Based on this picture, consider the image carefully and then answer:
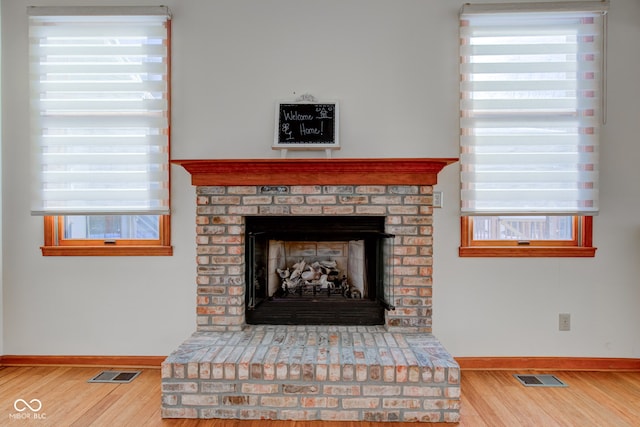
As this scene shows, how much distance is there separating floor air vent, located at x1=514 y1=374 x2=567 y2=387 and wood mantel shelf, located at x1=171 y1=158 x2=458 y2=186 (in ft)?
4.43

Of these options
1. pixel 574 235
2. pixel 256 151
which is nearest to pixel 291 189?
pixel 256 151

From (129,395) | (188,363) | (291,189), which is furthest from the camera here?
(291,189)

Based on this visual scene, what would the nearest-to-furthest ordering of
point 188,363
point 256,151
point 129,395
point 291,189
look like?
point 188,363, point 129,395, point 291,189, point 256,151

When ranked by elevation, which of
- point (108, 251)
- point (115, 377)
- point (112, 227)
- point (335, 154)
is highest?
point (335, 154)

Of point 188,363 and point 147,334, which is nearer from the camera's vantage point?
point 188,363

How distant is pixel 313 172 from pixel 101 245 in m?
1.55

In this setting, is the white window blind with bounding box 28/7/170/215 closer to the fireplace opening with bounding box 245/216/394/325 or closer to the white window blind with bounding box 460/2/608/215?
the fireplace opening with bounding box 245/216/394/325

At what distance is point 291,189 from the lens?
2.34 meters

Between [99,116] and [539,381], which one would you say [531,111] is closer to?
[539,381]

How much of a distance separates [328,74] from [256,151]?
2.32ft

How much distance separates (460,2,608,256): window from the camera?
240 centimetres

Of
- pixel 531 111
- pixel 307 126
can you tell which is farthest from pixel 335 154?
pixel 531 111

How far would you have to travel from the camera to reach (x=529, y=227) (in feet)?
8.28

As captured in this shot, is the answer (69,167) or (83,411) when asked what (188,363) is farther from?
(69,167)
